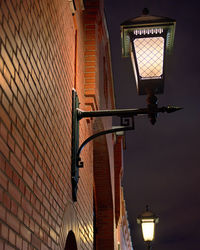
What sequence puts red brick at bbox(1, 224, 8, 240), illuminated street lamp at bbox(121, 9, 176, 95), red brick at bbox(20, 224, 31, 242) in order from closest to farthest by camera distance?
red brick at bbox(1, 224, 8, 240), red brick at bbox(20, 224, 31, 242), illuminated street lamp at bbox(121, 9, 176, 95)

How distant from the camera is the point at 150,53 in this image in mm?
4680

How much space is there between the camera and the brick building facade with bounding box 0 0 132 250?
2.68 m

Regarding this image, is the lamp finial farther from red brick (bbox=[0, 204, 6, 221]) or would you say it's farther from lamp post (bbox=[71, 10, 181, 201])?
red brick (bbox=[0, 204, 6, 221])

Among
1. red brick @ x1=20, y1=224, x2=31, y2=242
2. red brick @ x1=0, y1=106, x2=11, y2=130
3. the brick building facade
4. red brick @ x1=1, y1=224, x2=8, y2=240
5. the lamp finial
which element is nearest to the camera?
red brick @ x1=1, y1=224, x2=8, y2=240

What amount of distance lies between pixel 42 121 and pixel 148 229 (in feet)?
27.1

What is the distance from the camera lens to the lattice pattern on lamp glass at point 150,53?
4.67 meters

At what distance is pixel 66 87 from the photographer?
16.2 feet

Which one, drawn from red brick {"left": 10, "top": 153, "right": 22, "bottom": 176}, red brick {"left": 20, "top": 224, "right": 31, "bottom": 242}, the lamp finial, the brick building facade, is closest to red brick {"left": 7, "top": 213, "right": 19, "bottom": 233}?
the brick building facade

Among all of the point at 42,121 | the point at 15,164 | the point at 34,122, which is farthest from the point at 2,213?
the point at 42,121

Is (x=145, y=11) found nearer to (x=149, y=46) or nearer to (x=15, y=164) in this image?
(x=149, y=46)

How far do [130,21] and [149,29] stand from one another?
208mm

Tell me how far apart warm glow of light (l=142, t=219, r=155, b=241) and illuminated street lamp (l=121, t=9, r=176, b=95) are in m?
7.06

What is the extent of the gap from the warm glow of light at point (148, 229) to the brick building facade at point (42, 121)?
193 inches

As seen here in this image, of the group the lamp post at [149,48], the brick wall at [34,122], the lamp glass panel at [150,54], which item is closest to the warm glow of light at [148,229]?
the brick wall at [34,122]
